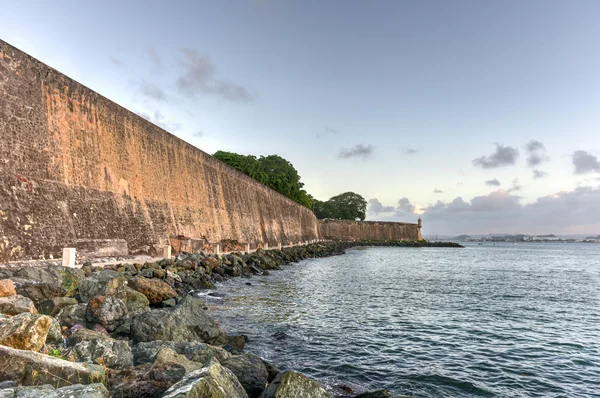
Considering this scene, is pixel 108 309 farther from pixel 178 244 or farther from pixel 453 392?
pixel 178 244

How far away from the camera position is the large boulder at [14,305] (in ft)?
18.2

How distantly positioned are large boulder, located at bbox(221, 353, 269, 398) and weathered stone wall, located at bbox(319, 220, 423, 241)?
2947 inches

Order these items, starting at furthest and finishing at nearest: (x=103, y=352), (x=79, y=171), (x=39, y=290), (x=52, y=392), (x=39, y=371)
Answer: (x=79, y=171), (x=39, y=290), (x=103, y=352), (x=39, y=371), (x=52, y=392)

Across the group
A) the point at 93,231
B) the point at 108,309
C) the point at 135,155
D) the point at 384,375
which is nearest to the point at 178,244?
the point at 135,155

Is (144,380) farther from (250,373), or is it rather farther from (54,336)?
(54,336)

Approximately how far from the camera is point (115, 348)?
195 inches

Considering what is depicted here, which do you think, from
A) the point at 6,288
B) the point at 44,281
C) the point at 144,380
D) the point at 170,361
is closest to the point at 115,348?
the point at 170,361

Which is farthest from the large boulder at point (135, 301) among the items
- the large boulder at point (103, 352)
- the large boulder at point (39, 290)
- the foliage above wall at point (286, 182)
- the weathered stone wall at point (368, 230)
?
the weathered stone wall at point (368, 230)

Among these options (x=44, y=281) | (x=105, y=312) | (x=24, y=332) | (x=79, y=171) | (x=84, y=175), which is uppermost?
(x=79, y=171)

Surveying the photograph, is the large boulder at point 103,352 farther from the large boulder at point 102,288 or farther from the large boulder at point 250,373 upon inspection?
the large boulder at point 102,288

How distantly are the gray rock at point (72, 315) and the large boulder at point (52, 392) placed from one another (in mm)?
3807

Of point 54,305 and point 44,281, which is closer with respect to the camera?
point 54,305

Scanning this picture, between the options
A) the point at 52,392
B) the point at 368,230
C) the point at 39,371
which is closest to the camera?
the point at 52,392

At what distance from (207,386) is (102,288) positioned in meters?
5.76
